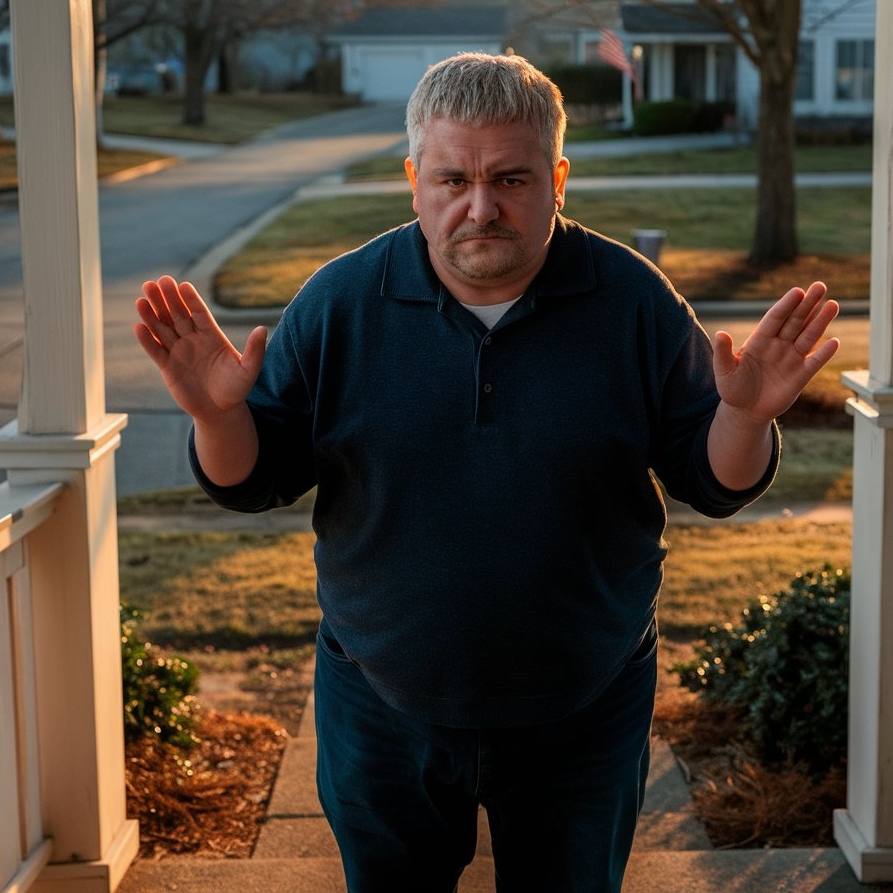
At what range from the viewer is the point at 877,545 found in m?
3.43

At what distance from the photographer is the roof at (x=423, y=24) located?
59.8 m

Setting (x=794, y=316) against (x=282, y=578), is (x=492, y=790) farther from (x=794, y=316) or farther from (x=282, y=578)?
(x=282, y=578)

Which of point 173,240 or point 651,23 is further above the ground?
point 651,23

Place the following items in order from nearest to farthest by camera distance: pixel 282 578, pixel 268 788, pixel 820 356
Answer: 1. pixel 820 356
2. pixel 268 788
3. pixel 282 578

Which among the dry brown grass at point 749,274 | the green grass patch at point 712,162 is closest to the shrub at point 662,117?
the green grass patch at point 712,162

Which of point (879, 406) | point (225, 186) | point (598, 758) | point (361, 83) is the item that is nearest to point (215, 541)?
point (879, 406)

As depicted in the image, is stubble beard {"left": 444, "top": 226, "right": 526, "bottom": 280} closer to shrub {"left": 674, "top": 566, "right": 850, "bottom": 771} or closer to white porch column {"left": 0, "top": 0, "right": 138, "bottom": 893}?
white porch column {"left": 0, "top": 0, "right": 138, "bottom": 893}

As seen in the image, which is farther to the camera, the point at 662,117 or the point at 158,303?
the point at 662,117

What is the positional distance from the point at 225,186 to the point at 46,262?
24.9 m

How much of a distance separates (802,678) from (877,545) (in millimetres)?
810

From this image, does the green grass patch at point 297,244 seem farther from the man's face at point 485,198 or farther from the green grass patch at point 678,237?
the man's face at point 485,198

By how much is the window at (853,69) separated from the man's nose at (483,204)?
37.1 meters

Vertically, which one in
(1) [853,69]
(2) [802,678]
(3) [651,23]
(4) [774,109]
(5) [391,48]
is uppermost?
(5) [391,48]

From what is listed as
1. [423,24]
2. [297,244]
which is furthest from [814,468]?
[423,24]
